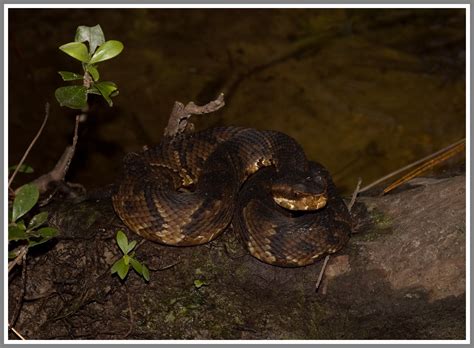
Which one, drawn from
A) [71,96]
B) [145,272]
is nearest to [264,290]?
[145,272]

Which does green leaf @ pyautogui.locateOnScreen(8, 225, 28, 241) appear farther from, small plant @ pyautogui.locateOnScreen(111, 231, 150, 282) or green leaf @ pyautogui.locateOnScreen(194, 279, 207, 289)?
green leaf @ pyautogui.locateOnScreen(194, 279, 207, 289)

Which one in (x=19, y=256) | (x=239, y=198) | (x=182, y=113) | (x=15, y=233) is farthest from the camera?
(x=182, y=113)

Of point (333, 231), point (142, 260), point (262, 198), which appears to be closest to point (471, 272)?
point (333, 231)

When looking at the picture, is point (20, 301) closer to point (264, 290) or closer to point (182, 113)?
point (264, 290)

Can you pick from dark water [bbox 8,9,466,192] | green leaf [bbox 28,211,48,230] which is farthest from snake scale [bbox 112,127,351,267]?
dark water [bbox 8,9,466,192]

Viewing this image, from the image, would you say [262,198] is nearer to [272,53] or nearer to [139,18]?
[272,53]

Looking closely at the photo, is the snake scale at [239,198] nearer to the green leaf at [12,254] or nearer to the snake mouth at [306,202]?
the snake mouth at [306,202]

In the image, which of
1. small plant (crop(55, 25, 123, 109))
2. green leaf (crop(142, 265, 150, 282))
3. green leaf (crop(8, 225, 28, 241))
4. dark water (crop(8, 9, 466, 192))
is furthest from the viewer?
dark water (crop(8, 9, 466, 192))
